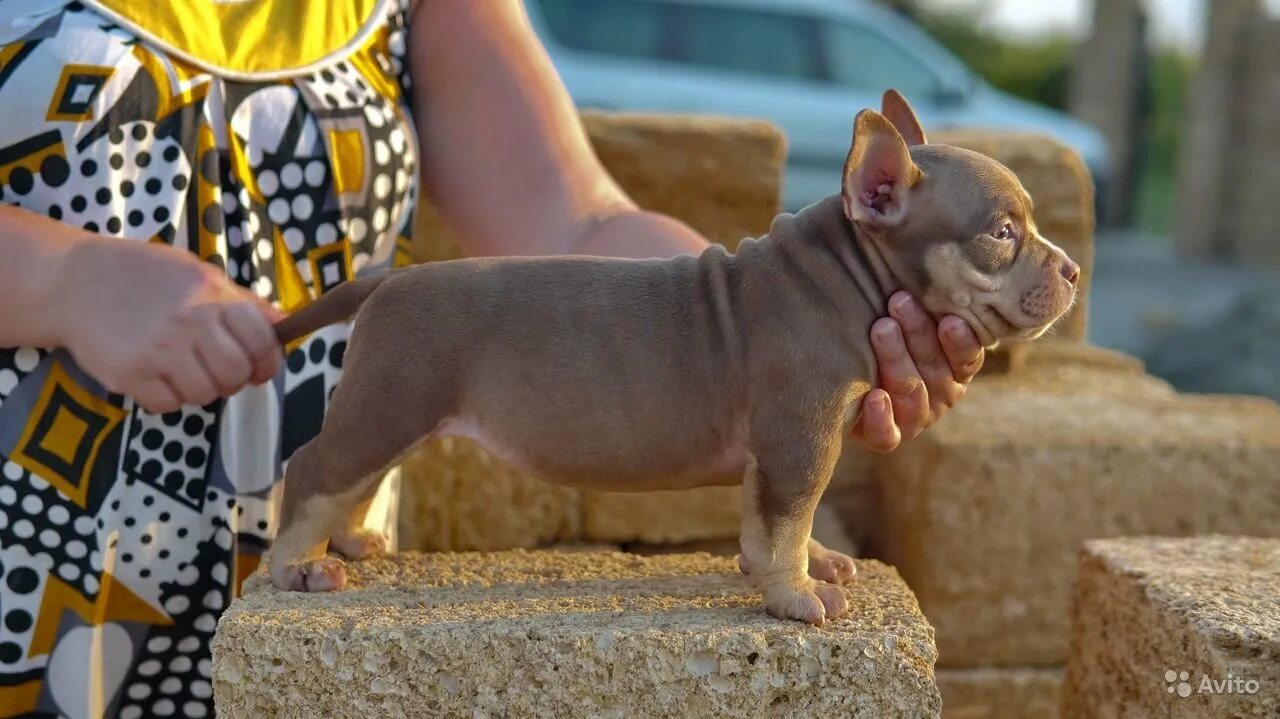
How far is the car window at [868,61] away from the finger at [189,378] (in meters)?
8.65

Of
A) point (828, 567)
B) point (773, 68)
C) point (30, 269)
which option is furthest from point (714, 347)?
point (773, 68)

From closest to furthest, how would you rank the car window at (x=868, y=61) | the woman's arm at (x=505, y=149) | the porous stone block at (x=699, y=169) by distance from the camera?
the woman's arm at (x=505, y=149), the porous stone block at (x=699, y=169), the car window at (x=868, y=61)

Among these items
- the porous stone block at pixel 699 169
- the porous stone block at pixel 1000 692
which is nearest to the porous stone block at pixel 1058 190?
the porous stone block at pixel 699 169

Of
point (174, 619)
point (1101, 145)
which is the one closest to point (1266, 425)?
point (174, 619)

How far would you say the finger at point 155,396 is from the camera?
5.33ft

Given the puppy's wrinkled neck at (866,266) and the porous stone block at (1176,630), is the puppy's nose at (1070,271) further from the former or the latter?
the porous stone block at (1176,630)

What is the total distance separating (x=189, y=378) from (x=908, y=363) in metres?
0.82

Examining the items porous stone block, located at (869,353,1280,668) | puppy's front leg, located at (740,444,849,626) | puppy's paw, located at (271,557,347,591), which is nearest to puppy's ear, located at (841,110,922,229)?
puppy's front leg, located at (740,444,849,626)

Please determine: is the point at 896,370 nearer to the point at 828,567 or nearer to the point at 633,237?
the point at 828,567

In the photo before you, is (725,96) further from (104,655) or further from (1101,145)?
(104,655)

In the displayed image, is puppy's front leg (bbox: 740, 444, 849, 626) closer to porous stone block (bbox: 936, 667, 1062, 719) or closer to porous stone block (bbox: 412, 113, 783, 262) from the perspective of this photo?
porous stone block (bbox: 936, 667, 1062, 719)

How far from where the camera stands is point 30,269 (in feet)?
5.25

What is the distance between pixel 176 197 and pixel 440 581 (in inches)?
22.8

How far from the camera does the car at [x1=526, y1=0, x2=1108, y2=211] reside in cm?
893
